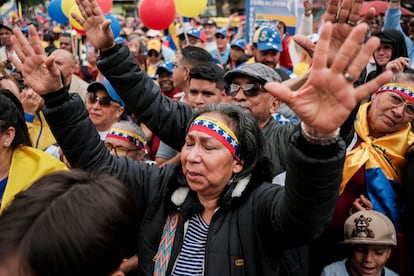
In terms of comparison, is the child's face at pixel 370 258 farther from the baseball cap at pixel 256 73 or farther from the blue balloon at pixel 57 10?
the blue balloon at pixel 57 10

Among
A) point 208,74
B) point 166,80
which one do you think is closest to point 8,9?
point 166,80

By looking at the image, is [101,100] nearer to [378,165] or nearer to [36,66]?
[36,66]

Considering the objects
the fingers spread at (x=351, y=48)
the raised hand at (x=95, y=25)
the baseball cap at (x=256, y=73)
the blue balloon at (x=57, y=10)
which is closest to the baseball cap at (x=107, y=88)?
the baseball cap at (x=256, y=73)

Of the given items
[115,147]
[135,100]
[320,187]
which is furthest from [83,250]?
[115,147]

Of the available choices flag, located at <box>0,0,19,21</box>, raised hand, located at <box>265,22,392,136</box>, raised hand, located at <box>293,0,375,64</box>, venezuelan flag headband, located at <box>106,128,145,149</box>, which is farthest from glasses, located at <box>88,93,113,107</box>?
flag, located at <box>0,0,19,21</box>

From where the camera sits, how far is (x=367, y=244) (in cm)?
261

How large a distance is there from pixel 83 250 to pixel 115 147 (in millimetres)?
2302

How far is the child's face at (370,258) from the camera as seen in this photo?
2.62 metres

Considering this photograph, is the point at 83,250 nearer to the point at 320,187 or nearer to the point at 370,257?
the point at 320,187

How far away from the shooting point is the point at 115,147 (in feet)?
10.6

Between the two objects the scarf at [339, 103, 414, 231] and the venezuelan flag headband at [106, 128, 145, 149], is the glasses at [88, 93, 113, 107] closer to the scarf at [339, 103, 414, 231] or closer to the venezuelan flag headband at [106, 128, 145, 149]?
the venezuelan flag headband at [106, 128, 145, 149]

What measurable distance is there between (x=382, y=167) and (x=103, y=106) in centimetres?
218

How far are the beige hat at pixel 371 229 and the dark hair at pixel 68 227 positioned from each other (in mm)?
1806

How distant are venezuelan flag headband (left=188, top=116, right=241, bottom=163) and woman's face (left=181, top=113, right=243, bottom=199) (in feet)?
0.05
